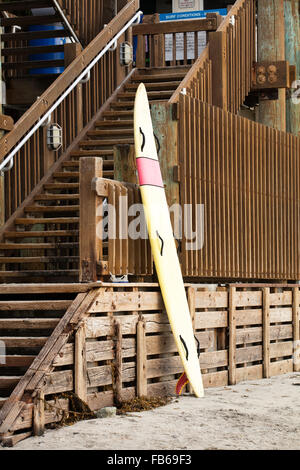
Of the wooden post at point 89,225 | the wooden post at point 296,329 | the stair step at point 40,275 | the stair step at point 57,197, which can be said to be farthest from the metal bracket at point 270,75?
the wooden post at point 89,225

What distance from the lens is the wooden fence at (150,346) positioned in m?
8.34

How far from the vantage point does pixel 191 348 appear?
9914 mm

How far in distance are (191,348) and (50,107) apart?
10.6 feet

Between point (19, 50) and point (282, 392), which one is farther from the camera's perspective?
point (19, 50)

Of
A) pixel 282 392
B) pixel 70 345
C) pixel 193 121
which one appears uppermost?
pixel 193 121

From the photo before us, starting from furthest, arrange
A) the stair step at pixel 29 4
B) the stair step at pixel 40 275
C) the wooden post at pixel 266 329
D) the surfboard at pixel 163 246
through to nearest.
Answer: the stair step at pixel 29 4, the wooden post at pixel 266 329, the stair step at pixel 40 275, the surfboard at pixel 163 246

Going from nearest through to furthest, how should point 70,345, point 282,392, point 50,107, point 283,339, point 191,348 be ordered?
point 70,345, point 191,348, point 282,392, point 50,107, point 283,339

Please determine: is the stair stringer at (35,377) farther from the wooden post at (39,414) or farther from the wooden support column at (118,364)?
the wooden support column at (118,364)

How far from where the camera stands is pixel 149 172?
9953 millimetres

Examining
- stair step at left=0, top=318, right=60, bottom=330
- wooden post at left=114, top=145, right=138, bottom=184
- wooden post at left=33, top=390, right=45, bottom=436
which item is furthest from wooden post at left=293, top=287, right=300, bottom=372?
wooden post at left=33, top=390, right=45, bottom=436

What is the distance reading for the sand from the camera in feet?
24.6

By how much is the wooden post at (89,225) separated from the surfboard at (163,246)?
702 mm
